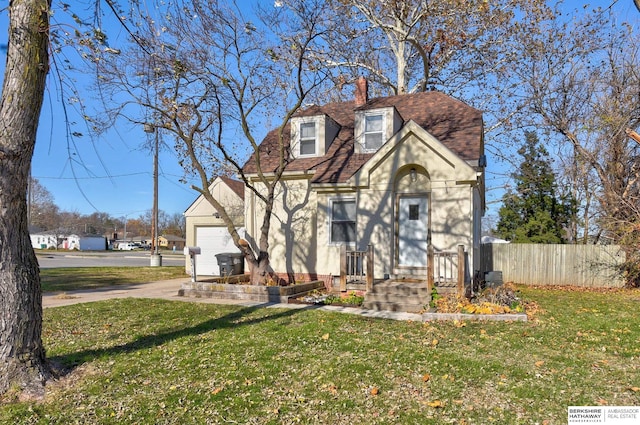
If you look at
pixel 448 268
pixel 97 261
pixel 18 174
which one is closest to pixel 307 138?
pixel 448 268

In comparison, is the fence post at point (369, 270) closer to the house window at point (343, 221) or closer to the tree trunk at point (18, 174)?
the house window at point (343, 221)

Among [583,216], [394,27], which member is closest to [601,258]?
[583,216]

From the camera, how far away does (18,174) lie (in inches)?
203

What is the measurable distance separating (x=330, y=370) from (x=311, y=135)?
36.4ft

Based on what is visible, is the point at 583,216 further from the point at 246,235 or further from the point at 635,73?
the point at 246,235

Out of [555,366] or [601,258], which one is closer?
[555,366]

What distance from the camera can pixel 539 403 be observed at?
15.4ft

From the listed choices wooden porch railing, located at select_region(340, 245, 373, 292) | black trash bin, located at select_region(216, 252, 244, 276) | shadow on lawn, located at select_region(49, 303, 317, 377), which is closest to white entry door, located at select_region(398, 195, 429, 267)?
wooden porch railing, located at select_region(340, 245, 373, 292)

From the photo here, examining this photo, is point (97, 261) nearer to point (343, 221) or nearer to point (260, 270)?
point (260, 270)

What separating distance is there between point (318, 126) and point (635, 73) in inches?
492

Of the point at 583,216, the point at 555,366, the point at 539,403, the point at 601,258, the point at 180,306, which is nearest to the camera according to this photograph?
the point at 539,403

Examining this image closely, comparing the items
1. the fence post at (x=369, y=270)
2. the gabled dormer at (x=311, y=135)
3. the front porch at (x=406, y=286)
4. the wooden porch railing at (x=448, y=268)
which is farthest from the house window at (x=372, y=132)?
the fence post at (x=369, y=270)

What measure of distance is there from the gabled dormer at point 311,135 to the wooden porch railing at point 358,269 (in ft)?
15.0

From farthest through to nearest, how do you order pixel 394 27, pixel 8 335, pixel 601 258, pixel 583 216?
pixel 583 216 < pixel 394 27 < pixel 601 258 < pixel 8 335
